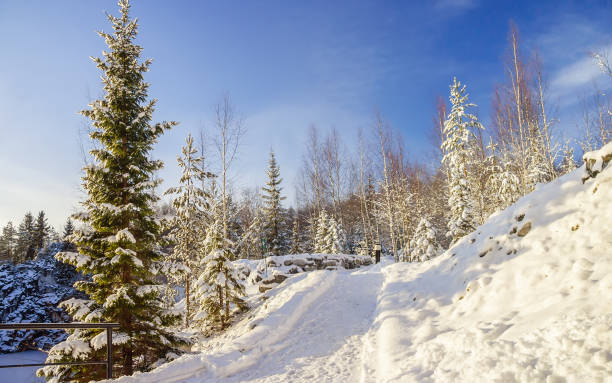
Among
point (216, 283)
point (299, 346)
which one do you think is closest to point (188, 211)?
point (216, 283)

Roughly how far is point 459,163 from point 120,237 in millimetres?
17780

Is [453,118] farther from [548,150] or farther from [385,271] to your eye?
[385,271]

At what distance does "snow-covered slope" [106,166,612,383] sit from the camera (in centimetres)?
322

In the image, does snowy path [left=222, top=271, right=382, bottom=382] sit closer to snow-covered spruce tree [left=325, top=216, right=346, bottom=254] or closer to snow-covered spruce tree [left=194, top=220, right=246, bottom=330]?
snow-covered spruce tree [left=194, top=220, right=246, bottom=330]

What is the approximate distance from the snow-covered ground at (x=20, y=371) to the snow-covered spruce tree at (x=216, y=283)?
26.9 feet

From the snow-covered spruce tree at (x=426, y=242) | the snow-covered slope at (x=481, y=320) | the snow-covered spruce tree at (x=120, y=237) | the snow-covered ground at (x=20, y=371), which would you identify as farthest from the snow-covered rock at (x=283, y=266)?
the snow-covered ground at (x=20, y=371)

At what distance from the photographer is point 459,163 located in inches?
707

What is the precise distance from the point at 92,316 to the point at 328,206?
31.3m

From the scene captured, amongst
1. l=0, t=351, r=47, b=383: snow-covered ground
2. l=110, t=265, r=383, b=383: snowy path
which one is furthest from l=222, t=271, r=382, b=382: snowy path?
l=0, t=351, r=47, b=383: snow-covered ground

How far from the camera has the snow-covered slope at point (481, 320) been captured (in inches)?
127

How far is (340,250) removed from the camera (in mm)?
25719

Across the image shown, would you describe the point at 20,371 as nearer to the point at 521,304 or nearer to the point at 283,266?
the point at 283,266

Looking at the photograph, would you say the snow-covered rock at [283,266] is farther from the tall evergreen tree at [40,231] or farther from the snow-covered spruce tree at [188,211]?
the tall evergreen tree at [40,231]

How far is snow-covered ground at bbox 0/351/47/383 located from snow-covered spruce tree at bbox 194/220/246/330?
26.9 feet
